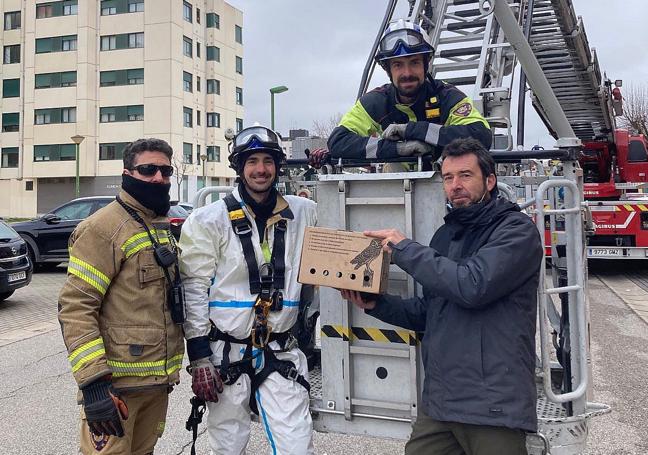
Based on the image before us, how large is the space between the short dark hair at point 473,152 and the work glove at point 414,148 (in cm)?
27

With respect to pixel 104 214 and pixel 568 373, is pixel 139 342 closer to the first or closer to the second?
pixel 104 214

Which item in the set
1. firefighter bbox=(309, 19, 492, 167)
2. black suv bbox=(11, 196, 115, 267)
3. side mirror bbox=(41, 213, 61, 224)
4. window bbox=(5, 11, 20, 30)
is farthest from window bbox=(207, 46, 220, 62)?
firefighter bbox=(309, 19, 492, 167)

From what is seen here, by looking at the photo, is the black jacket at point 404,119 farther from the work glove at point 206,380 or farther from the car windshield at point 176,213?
the car windshield at point 176,213

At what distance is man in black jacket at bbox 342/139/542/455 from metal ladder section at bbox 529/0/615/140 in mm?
5691

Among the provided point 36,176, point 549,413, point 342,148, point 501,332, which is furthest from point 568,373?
point 36,176

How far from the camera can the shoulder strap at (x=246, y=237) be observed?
286cm

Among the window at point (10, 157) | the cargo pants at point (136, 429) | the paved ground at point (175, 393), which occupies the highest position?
the window at point (10, 157)

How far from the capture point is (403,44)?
10.2 ft

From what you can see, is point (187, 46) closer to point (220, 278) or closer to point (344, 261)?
point (220, 278)

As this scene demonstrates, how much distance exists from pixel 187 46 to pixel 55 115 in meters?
11.2

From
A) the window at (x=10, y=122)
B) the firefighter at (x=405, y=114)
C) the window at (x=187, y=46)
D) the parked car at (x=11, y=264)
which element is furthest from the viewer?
the window at (x=10, y=122)

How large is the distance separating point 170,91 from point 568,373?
41.3 metres

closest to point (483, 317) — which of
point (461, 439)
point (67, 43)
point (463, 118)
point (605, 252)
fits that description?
point (461, 439)

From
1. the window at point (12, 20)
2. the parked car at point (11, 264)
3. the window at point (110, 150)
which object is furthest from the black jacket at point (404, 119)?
the window at point (12, 20)
